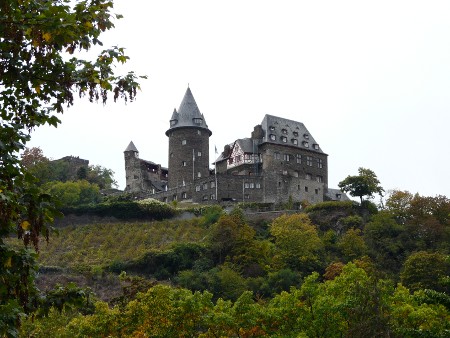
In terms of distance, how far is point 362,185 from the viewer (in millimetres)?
84250

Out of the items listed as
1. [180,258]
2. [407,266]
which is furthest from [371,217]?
[180,258]

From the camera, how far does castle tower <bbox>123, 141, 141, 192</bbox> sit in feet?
326

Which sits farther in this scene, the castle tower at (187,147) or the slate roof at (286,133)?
the slate roof at (286,133)

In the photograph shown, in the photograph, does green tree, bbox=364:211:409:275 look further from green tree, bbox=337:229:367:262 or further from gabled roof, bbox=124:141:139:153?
gabled roof, bbox=124:141:139:153

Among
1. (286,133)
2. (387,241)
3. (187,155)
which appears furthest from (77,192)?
(387,241)

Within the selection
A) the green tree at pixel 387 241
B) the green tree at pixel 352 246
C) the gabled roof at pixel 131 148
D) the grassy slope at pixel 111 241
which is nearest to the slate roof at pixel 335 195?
the green tree at pixel 387 241

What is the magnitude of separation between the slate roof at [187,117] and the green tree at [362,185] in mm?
19021

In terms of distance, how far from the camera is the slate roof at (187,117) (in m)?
94.4

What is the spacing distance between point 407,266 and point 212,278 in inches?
609

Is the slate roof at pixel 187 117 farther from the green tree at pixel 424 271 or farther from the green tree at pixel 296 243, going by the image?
the green tree at pixel 424 271

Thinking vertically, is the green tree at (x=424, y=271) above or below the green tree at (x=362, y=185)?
below

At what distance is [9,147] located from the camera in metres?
11.4

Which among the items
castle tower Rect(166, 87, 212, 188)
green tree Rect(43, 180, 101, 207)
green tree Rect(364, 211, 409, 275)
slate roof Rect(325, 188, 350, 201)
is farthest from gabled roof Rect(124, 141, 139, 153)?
green tree Rect(364, 211, 409, 275)

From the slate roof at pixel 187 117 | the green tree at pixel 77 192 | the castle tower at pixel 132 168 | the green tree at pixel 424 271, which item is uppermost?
the slate roof at pixel 187 117
